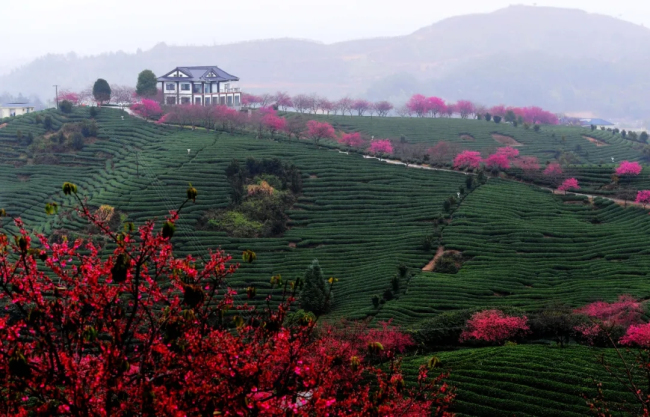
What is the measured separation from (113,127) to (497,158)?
37.2m

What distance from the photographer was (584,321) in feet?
94.1

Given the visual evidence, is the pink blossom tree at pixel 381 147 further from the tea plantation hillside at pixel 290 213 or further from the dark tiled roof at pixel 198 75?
the dark tiled roof at pixel 198 75

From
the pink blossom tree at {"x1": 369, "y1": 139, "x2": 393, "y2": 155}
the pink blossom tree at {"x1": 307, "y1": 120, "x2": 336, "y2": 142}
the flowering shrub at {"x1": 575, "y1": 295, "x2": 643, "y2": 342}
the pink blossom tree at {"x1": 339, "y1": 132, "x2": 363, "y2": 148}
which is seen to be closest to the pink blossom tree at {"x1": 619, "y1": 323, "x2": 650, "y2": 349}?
the flowering shrub at {"x1": 575, "y1": 295, "x2": 643, "y2": 342}

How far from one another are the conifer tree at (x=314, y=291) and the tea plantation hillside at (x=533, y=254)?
335 centimetres

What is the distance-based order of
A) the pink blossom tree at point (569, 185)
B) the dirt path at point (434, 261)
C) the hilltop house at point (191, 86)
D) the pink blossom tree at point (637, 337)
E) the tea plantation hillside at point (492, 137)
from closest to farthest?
the pink blossom tree at point (637, 337) < the dirt path at point (434, 261) < the pink blossom tree at point (569, 185) < the tea plantation hillside at point (492, 137) < the hilltop house at point (191, 86)

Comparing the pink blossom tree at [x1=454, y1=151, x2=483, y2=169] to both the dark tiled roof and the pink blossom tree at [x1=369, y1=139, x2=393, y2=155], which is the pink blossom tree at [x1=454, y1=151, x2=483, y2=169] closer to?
the pink blossom tree at [x1=369, y1=139, x2=393, y2=155]

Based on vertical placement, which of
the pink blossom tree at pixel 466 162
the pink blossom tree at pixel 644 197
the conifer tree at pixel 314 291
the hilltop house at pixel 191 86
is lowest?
the conifer tree at pixel 314 291

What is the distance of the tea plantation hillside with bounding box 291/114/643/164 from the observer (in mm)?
80875

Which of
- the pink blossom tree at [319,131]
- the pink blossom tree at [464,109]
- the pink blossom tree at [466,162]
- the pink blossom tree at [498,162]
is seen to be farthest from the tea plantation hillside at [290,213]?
the pink blossom tree at [464,109]

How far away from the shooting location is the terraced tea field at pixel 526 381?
70.6ft

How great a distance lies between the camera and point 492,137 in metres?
85.1

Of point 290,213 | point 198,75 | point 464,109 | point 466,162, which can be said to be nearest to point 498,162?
point 466,162

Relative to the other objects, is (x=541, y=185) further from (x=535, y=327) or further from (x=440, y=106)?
(x=440, y=106)

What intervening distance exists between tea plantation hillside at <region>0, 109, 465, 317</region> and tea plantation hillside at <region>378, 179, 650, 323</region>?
262 centimetres
